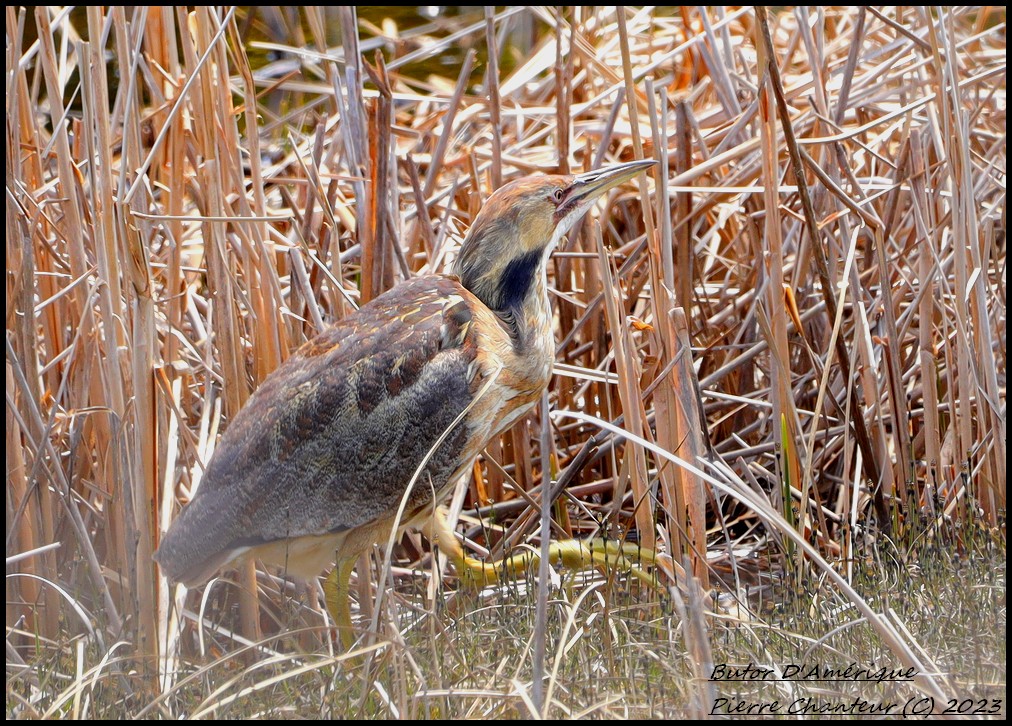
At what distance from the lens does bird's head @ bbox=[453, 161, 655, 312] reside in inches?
110

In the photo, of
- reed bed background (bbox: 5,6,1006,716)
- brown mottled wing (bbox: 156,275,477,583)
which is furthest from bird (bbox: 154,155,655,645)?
reed bed background (bbox: 5,6,1006,716)

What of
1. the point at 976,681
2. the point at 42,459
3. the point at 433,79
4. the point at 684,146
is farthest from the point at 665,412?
the point at 433,79

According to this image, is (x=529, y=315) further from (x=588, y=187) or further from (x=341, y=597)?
(x=341, y=597)

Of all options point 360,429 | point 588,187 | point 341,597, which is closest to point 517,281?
point 588,187

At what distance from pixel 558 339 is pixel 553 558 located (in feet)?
3.96

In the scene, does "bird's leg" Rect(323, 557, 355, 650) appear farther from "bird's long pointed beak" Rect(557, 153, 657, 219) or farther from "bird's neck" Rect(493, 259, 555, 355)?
"bird's long pointed beak" Rect(557, 153, 657, 219)

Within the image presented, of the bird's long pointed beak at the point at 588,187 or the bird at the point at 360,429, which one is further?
the bird's long pointed beak at the point at 588,187

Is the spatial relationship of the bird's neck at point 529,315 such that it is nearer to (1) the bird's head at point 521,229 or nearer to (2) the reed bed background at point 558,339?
(1) the bird's head at point 521,229

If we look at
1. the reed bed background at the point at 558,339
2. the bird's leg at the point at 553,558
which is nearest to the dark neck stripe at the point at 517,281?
the reed bed background at the point at 558,339

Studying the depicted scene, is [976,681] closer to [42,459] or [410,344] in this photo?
[410,344]

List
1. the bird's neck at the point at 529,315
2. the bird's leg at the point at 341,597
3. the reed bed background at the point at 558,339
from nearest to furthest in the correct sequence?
the reed bed background at the point at 558,339 < the bird's leg at the point at 341,597 < the bird's neck at the point at 529,315

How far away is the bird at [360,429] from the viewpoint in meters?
2.61

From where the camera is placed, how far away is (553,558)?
9.62ft

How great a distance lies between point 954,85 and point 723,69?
4.26 ft
